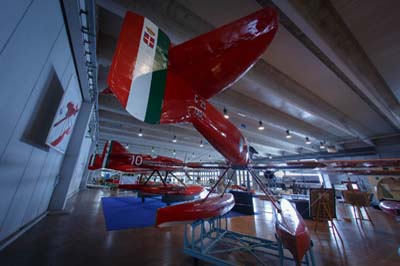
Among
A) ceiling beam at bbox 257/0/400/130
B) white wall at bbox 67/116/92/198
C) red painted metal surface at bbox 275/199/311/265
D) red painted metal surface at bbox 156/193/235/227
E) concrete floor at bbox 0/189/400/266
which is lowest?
concrete floor at bbox 0/189/400/266

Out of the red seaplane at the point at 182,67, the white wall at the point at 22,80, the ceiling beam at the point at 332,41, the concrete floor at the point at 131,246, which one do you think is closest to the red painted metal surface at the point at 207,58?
the red seaplane at the point at 182,67

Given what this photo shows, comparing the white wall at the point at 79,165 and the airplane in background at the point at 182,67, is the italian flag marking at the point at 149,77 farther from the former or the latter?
the white wall at the point at 79,165

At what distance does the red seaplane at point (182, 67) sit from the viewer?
2.31ft

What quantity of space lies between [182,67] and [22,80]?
1.95 m

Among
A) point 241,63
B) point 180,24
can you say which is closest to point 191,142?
point 180,24

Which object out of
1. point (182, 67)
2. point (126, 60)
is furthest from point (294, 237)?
point (126, 60)

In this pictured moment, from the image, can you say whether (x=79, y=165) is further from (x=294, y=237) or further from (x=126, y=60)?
(x=294, y=237)

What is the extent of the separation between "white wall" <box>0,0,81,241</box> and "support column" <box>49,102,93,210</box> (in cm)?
143

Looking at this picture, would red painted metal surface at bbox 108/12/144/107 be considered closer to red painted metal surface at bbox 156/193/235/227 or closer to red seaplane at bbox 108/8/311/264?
red seaplane at bbox 108/8/311/264

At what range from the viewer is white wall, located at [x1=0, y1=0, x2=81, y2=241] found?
1330 millimetres

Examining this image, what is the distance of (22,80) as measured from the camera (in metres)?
1.62

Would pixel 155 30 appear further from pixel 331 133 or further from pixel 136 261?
pixel 331 133

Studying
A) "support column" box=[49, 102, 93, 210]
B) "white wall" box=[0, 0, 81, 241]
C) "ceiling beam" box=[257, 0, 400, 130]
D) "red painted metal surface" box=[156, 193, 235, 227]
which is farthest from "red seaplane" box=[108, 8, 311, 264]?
"support column" box=[49, 102, 93, 210]

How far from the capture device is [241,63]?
102 centimetres
